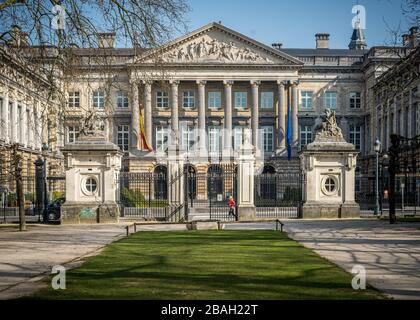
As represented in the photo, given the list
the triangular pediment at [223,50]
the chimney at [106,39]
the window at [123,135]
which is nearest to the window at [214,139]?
the triangular pediment at [223,50]

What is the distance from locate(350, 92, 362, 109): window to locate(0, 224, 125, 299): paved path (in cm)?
5283

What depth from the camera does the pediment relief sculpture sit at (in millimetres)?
66562

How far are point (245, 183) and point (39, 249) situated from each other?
43.0 feet

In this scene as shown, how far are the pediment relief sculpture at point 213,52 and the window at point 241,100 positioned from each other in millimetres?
4386

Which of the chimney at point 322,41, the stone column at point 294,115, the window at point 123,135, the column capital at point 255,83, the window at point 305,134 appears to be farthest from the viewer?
the chimney at point 322,41

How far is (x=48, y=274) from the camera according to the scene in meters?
10.8

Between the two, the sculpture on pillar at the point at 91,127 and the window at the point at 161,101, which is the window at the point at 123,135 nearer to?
the window at the point at 161,101

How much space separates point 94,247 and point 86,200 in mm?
10361

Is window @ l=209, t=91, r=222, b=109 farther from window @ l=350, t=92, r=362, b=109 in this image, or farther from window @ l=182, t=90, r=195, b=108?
window @ l=350, t=92, r=362, b=109

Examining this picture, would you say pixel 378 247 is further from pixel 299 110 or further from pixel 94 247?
pixel 299 110

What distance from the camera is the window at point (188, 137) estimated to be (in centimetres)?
6625

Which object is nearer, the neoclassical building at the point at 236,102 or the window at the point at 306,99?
the neoclassical building at the point at 236,102

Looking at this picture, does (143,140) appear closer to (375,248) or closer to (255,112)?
(255,112)
